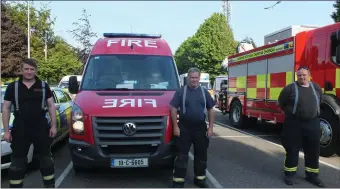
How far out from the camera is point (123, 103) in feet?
17.0

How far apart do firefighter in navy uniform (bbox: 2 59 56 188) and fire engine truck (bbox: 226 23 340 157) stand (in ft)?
17.2

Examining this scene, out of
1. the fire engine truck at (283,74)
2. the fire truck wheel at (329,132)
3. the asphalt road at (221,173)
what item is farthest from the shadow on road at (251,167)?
the fire engine truck at (283,74)

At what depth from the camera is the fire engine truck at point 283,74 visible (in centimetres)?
706

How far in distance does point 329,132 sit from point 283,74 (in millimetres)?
2081

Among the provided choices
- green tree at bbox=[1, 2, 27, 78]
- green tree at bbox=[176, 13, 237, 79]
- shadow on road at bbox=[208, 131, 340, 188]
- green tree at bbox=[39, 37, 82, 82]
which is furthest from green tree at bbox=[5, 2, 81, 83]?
shadow on road at bbox=[208, 131, 340, 188]

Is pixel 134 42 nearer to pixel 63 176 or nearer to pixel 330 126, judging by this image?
pixel 63 176

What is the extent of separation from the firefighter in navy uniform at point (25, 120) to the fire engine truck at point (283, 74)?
5249 millimetres

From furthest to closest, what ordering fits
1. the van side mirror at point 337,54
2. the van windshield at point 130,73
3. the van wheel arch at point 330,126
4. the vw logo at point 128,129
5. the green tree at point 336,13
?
the green tree at point 336,13 < the van side mirror at point 337,54 < the van wheel arch at point 330,126 < the van windshield at point 130,73 < the vw logo at point 128,129

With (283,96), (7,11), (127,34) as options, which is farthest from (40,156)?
(7,11)

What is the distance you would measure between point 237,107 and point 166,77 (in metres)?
6.32

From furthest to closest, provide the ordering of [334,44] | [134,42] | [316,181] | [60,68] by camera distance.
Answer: [60,68] < [334,44] < [134,42] < [316,181]

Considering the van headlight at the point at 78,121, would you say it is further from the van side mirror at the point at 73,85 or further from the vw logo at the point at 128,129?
the van side mirror at the point at 73,85

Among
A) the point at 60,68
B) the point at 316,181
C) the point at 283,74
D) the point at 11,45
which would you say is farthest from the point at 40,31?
the point at 316,181

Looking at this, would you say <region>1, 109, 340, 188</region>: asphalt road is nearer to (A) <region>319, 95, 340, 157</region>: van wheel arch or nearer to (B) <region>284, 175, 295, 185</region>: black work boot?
(B) <region>284, 175, 295, 185</region>: black work boot
